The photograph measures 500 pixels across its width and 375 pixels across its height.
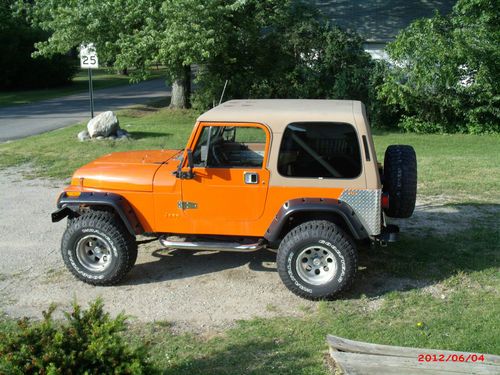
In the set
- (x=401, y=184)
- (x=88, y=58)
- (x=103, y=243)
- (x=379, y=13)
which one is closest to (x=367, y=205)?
(x=401, y=184)

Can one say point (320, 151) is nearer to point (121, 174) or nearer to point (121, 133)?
point (121, 174)

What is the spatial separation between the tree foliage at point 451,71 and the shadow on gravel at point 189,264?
11.1m

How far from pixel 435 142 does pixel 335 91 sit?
383cm

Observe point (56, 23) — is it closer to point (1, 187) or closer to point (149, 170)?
point (1, 187)

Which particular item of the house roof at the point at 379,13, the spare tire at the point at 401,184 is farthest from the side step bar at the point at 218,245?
the house roof at the point at 379,13

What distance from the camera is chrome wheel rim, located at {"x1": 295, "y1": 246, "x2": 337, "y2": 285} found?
18.1 feet

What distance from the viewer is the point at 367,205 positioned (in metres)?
5.46

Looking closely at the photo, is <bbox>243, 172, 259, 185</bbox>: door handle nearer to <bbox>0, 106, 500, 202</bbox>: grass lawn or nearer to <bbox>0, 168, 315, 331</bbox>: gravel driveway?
<bbox>0, 168, 315, 331</bbox>: gravel driveway

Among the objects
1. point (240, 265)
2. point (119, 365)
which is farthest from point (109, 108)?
point (119, 365)

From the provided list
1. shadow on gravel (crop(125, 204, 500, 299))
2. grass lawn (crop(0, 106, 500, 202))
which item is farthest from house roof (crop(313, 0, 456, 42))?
shadow on gravel (crop(125, 204, 500, 299))

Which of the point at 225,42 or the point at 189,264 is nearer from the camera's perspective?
the point at 189,264

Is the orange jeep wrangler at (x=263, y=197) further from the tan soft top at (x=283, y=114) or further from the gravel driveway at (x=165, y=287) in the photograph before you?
the gravel driveway at (x=165, y=287)

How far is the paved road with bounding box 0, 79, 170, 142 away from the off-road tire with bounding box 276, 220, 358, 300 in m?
13.3

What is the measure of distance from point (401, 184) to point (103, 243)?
3.02 m
